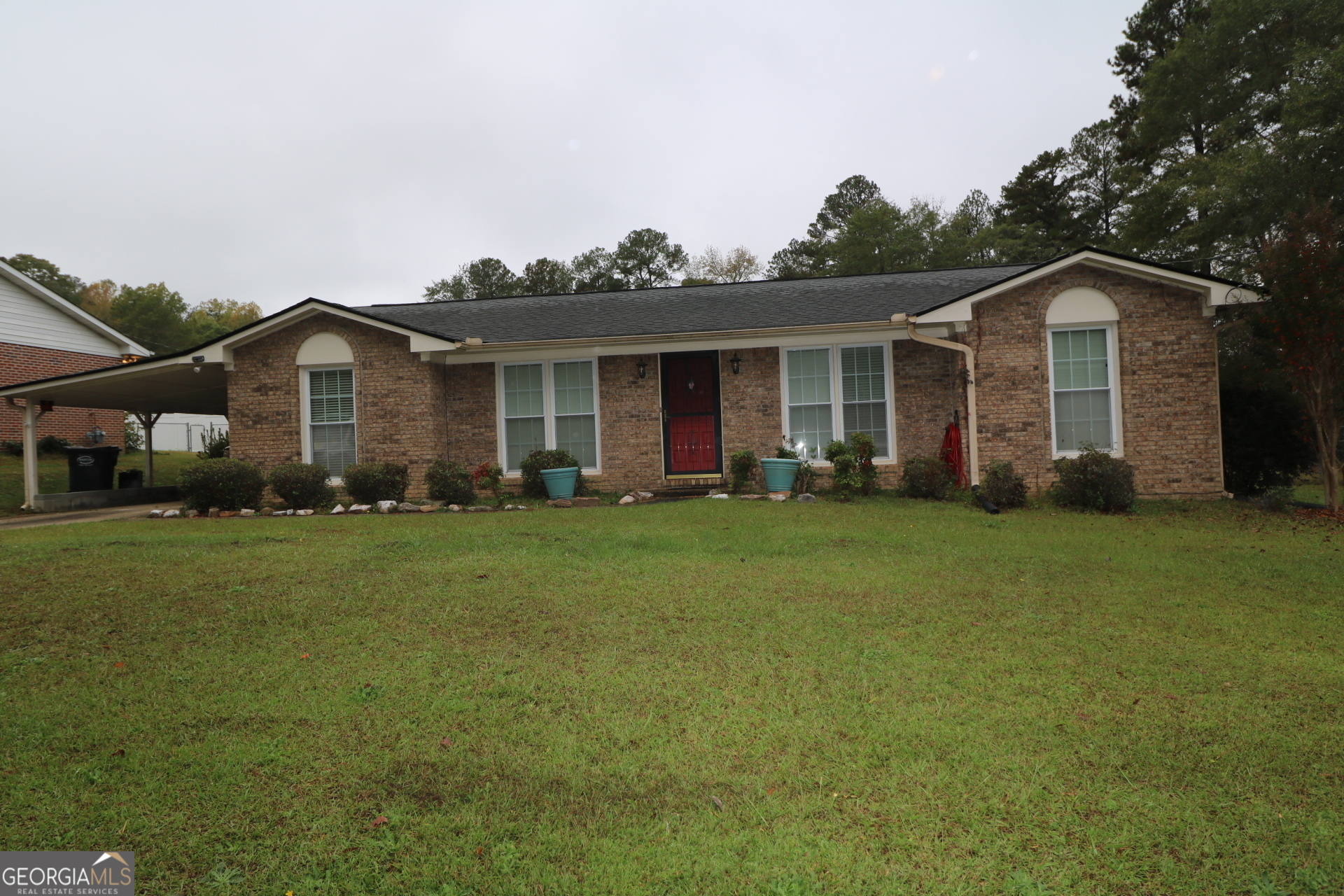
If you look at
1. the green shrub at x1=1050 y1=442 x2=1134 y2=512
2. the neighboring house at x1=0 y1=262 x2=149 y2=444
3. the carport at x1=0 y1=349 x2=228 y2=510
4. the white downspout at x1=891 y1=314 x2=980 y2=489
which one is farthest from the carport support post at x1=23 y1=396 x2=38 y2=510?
the green shrub at x1=1050 y1=442 x2=1134 y2=512

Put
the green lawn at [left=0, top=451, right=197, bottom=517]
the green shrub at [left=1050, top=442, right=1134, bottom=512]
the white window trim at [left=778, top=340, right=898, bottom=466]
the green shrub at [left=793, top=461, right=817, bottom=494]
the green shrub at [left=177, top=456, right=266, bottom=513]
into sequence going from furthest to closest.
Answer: the green lawn at [left=0, top=451, right=197, bottom=517], the white window trim at [left=778, top=340, right=898, bottom=466], the green shrub at [left=793, top=461, right=817, bottom=494], the green shrub at [left=177, top=456, right=266, bottom=513], the green shrub at [left=1050, top=442, right=1134, bottom=512]

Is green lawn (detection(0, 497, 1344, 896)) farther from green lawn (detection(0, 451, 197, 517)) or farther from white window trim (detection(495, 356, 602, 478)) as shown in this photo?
green lawn (detection(0, 451, 197, 517))

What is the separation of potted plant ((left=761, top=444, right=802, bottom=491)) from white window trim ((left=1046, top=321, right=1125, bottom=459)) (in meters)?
4.10

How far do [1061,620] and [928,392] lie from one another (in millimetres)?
8023

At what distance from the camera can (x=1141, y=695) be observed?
407cm

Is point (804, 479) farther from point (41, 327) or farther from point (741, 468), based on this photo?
point (41, 327)

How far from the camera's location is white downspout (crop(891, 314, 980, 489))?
1184cm

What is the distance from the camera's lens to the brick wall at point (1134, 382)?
11.6 meters

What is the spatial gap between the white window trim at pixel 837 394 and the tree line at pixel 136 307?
141ft

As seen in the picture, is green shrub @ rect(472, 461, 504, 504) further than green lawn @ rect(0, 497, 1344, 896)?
Yes

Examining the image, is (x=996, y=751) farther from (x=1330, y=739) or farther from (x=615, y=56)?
(x=615, y=56)

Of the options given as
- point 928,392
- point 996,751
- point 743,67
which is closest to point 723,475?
point 928,392

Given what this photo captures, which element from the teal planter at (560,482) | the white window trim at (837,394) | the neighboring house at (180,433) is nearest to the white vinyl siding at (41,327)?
the neighboring house at (180,433)

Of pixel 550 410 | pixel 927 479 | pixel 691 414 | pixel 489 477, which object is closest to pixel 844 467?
pixel 927 479
